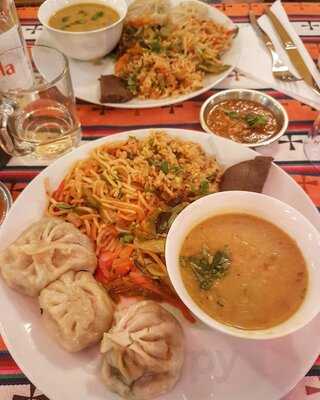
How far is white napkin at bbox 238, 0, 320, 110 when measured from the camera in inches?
Result: 105

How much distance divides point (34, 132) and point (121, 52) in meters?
0.88

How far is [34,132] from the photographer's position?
2451 millimetres

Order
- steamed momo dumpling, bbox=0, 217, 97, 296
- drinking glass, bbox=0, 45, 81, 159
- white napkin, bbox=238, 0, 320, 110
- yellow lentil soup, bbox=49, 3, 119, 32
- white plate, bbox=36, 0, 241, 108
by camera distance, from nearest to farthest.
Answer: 1. steamed momo dumpling, bbox=0, 217, 97, 296
2. drinking glass, bbox=0, 45, 81, 159
3. white plate, bbox=36, 0, 241, 108
4. white napkin, bbox=238, 0, 320, 110
5. yellow lentil soup, bbox=49, 3, 119, 32

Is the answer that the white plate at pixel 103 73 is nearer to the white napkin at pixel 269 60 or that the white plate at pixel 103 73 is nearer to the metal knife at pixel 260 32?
the white napkin at pixel 269 60

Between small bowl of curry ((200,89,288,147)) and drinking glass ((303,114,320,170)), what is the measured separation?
0.59 ft

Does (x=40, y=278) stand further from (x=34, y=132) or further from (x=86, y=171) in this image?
(x=34, y=132)

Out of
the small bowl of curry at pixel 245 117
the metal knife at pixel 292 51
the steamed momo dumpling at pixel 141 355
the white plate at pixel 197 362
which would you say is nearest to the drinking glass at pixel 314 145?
the small bowl of curry at pixel 245 117

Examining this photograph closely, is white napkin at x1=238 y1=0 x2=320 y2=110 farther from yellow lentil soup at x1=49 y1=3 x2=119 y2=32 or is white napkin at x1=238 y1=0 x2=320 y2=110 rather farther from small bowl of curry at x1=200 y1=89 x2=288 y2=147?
yellow lentil soup at x1=49 y1=3 x2=119 y2=32

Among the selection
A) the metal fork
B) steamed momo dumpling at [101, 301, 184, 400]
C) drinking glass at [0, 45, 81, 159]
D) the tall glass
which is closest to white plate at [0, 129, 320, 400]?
steamed momo dumpling at [101, 301, 184, 400]

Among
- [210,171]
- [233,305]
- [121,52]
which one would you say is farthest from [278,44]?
[233,305]

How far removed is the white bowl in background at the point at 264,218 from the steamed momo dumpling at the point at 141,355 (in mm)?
207

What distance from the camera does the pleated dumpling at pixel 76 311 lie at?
1.55 metres

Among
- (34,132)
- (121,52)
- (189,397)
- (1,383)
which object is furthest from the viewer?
(121,52)

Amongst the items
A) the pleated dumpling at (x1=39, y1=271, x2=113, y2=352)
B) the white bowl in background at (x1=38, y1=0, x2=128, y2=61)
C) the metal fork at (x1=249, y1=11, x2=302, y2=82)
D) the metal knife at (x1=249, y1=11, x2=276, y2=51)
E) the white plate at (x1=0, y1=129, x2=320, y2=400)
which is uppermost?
the white bowl in background at (x1=38, y1=0, x2=128, y2=61)
